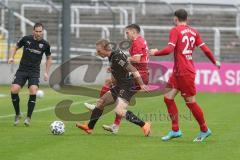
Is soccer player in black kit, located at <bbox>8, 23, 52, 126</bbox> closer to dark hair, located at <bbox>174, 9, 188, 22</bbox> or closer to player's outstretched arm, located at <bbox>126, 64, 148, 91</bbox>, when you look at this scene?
player's outstretched arm, located at <bbox>126, 64, 148, 91</bbox>

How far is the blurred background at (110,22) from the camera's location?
35.5 metres

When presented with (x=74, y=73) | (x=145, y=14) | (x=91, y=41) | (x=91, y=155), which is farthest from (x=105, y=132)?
(x=145, y=14)

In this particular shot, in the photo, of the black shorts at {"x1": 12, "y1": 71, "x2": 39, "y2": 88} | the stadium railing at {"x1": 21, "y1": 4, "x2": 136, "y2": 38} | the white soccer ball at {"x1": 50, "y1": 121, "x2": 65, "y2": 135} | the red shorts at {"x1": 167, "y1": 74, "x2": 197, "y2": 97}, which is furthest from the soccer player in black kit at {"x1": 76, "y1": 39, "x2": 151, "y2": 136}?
the stadium railing at {"x1": 21, "y1": 4, "x2": 136, "y2": 38}

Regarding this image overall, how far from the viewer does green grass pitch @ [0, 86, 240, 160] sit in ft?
36.8

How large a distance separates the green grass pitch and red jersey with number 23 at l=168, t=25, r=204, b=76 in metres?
1.24

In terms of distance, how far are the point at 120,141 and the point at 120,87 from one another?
1352 millimetres

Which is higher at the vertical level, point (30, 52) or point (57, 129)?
point (30, 52)

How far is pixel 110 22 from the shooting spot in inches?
1599

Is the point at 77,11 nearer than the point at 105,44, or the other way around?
the point at 105,44

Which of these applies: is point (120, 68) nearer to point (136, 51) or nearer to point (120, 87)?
point (120, 87)

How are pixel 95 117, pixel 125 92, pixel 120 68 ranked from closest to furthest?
pixel 120 68, pixel 125 92, pixel 95 117

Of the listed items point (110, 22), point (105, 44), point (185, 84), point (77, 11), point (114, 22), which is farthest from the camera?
point (110, 22)

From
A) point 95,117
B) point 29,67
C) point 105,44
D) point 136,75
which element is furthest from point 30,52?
point 136,75

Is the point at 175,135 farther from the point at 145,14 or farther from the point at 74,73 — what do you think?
the point at 145,14
